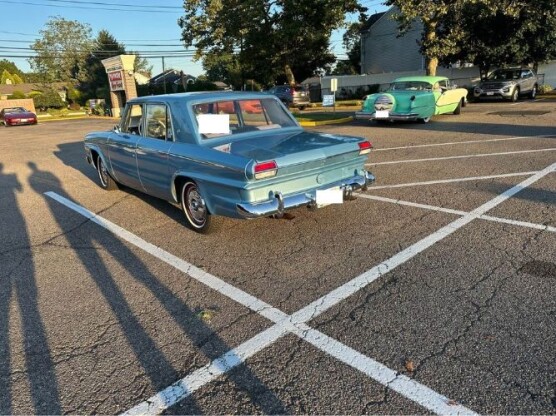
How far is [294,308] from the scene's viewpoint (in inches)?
129

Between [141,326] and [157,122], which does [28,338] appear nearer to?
[141,326]

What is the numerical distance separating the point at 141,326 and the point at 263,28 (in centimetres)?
2847

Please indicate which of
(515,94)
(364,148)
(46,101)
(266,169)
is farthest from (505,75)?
(46,101)

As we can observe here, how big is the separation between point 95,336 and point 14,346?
535mm

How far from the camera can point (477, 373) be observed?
8.10ft

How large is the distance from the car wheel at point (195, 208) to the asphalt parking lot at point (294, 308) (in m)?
0.17

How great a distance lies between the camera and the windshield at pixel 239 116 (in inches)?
190

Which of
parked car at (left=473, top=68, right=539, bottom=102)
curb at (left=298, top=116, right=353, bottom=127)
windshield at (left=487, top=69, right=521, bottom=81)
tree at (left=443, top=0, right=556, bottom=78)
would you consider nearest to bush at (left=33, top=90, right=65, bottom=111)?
curb at (left=298, top=116, right=353, bottom=127)

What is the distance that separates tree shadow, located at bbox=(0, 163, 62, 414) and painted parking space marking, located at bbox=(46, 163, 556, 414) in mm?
580

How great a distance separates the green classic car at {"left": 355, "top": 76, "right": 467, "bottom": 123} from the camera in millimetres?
12922

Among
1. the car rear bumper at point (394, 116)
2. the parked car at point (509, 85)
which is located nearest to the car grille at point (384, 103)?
the car rear bumper at point (394, 116)

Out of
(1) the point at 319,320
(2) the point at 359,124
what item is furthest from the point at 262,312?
(2) the point at 359,124

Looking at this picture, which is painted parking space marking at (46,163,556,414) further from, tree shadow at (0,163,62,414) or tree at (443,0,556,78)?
tree at (443,0,556,78)

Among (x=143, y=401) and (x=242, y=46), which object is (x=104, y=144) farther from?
(x=242, y=46)
